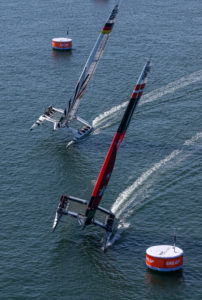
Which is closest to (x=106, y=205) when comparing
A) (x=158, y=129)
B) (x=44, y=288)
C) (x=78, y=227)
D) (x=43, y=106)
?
(x=78, y=227)

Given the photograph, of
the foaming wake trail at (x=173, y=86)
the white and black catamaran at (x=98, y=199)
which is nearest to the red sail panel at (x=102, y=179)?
the white and black catamaran at (x=98, y=199)

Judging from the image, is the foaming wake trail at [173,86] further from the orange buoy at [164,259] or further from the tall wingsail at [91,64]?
the orange buoy at [164,259]

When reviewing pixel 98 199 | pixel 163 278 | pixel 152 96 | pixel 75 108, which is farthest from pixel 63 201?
pixel 152 96

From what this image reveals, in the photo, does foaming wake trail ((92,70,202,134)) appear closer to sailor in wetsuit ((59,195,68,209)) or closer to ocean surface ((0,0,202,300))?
ocean surface ((0,0,202,300))

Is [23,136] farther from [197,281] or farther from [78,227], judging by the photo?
[197,281]

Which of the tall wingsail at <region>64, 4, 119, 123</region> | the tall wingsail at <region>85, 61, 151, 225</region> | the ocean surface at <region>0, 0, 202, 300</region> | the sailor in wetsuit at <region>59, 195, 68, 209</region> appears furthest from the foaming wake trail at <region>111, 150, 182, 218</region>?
the tall wingsail at <region>64, 4, 119, 123</region>

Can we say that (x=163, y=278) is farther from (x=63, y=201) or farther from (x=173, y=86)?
(x=173, y=86)
